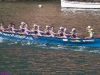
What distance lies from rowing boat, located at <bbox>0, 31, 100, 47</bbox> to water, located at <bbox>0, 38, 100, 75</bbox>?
642 millimetres

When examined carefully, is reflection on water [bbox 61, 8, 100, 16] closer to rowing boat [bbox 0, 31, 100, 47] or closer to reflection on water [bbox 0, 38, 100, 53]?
rowing boat [bbox 0, 31, 100, 47]

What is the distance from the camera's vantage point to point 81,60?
3159 cm

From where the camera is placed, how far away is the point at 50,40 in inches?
1476

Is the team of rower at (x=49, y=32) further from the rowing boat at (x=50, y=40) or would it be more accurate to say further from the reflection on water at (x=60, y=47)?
the reflection on water at (x=60, y=47)

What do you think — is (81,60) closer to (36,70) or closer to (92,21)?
(36,70)

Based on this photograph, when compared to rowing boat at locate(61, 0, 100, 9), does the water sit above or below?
below

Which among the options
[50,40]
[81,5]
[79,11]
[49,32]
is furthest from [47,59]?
[81,5]

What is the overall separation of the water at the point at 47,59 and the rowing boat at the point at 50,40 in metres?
0.64

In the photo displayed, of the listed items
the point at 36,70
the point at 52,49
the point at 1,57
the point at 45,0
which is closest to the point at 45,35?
the point at 52,49

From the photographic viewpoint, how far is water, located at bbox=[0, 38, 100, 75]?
28547 millimetres

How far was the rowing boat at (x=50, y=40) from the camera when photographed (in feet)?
117

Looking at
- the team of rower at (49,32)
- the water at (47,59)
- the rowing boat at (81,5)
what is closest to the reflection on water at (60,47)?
the water at (47,59)

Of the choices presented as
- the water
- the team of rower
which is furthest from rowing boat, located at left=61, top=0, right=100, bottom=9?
the water

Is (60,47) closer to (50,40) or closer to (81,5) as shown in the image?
(50,40)
